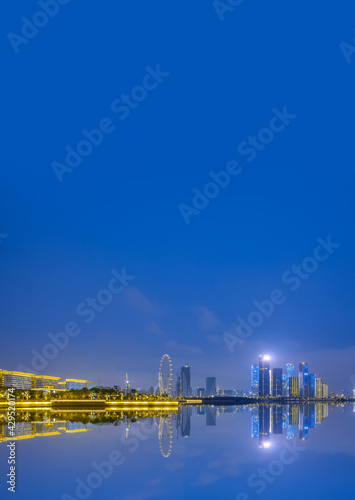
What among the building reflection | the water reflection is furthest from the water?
the building reflection

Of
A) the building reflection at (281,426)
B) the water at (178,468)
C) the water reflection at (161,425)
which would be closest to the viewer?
the water at (178,468)

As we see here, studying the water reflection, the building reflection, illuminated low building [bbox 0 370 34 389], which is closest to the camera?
the water reflection

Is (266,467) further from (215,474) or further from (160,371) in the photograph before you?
(160,371)

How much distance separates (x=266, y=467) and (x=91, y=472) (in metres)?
9.22

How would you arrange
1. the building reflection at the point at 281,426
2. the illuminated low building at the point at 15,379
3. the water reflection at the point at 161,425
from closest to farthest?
the water reflection at the point at 161,425 → the building reflection at the point at 281,426 → the illuminated low building at the point at 15,379

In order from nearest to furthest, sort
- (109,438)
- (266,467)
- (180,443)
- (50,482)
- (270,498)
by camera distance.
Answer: (270,498)
(50,482)
(266,467)
(180,443)
(109,438)

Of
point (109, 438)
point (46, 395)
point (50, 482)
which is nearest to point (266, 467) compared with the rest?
point (50, 482)

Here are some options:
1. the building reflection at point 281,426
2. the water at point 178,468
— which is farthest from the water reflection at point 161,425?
the water at point 178,468

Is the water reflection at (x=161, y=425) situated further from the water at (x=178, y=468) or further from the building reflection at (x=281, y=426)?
the water at (x=178, y=468)

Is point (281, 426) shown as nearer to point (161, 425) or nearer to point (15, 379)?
point (161, 425)

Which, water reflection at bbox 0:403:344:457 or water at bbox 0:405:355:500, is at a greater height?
water at bbox 0:405:355:500

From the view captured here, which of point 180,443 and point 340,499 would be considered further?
point 180,443

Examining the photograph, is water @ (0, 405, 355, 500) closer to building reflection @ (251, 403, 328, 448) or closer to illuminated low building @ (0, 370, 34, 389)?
building reflection @ (251, 403, 328, 448)

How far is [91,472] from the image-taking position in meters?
27.6
